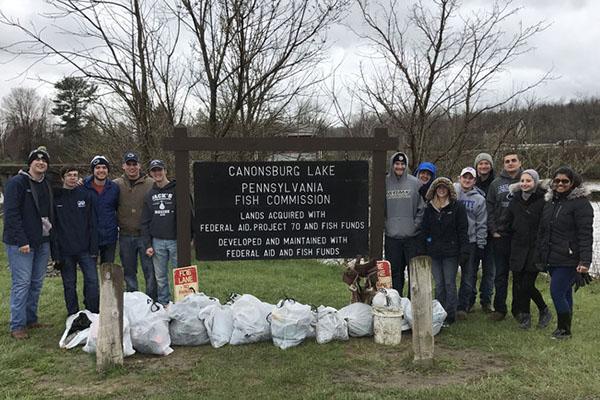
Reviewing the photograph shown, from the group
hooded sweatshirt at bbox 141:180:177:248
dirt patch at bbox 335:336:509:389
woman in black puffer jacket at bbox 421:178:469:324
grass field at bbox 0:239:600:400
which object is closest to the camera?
grass field at bbox 0:239:600:400

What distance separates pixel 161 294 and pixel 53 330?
4.03 feet

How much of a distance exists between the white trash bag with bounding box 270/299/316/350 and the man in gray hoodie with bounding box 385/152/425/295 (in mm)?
1540

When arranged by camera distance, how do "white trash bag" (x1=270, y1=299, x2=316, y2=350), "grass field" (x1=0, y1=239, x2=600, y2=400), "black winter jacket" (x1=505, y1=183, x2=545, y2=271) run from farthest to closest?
"black winter jacket" (x1=505, y1=183, x2=545, y2=271) < "white trash bag" (x1=270, y1=299, x2=316, y2=350) < "grass field" (x1=0, y1=239, x2=600, y2=400)

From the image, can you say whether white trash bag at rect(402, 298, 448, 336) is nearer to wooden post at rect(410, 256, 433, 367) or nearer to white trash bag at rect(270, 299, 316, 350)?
wooden post at rect(410, 256, 433, 367)

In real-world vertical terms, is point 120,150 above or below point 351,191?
above

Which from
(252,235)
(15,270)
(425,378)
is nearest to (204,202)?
(252,235)

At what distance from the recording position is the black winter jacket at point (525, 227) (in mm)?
5805

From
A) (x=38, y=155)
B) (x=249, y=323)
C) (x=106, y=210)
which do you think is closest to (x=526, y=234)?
(x=249, y=323)

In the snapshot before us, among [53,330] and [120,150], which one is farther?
[120,150]

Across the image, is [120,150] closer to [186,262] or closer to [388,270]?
[186,262]

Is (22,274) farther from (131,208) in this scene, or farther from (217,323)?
(217,323)

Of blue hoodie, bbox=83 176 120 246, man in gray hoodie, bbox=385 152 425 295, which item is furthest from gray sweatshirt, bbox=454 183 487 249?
blue hoodie, bbox=83 176 120 246

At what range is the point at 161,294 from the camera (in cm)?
641

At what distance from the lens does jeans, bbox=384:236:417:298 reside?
630 cm
